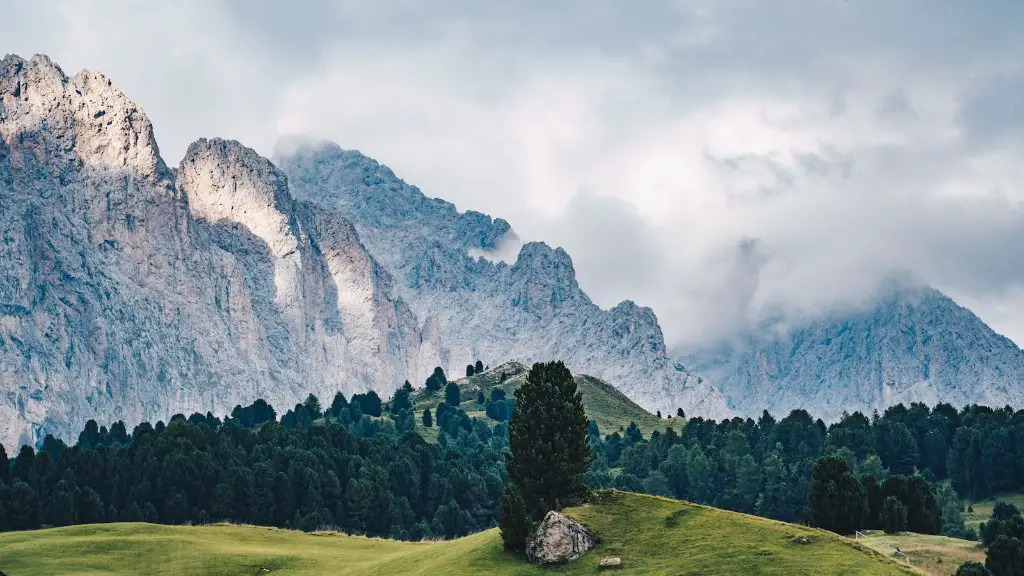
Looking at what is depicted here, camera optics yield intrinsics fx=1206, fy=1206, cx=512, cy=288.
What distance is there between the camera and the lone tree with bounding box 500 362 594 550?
364ft

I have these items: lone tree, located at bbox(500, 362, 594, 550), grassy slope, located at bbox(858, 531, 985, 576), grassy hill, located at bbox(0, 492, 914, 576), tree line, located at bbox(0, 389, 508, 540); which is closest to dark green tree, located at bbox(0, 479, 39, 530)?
tree line, located at bbox(0, 389, 508, 540)

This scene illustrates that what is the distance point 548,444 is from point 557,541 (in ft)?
47.4

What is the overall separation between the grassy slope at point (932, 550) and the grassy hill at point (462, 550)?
4.86m

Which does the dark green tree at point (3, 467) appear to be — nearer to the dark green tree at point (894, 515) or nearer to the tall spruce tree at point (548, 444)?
the tall spruce tree at point (548, 444)

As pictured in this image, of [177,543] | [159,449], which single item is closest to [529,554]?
[177,543]

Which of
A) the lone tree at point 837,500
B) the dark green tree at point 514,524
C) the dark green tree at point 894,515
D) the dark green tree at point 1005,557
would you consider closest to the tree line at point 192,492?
the lone tree at point 837,500

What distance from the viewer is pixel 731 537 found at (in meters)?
95.5

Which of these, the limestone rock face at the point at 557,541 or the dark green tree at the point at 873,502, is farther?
the dark green tree at the point at 873,502

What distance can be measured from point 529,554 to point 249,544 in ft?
135

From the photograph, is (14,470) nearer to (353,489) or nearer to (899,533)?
(353,489)

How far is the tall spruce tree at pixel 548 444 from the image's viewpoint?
111062 mm

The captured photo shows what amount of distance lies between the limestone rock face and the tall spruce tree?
5.73 meters

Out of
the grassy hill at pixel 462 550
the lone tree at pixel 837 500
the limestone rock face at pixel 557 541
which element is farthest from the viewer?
the lone tree at pixel 837 500

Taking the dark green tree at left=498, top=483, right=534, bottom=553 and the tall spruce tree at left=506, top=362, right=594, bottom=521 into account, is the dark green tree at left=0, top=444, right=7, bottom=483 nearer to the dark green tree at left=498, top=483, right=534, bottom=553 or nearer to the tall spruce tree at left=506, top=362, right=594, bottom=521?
the tall spruce tree at left=506, top=362, right=594, bottom=521
